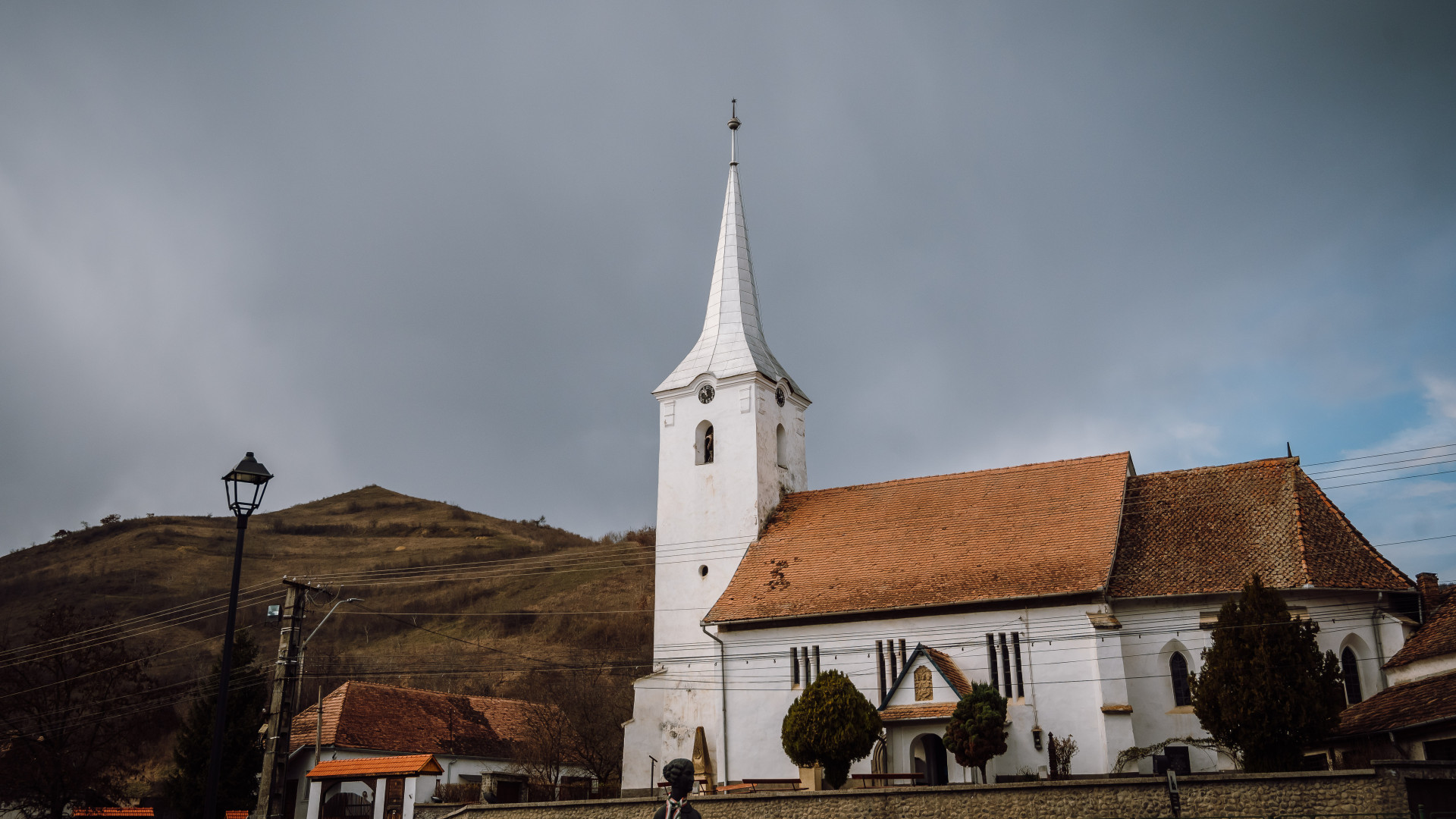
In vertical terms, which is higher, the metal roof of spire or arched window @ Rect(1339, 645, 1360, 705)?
the metal roof of spire

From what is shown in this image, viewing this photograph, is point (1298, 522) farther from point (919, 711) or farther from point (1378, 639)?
point (919, 711)

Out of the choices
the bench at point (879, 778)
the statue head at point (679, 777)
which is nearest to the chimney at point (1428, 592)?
the bench at point (879, 778)

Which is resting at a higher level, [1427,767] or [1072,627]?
[1072,627]

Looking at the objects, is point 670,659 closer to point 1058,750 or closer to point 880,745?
point 880,745

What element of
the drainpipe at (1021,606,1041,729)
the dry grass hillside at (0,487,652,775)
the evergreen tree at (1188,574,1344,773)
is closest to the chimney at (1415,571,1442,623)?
the evergreen tree at (1188,574,1344,773)

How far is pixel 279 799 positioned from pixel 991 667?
18188 millimetres

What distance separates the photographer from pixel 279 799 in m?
22.5

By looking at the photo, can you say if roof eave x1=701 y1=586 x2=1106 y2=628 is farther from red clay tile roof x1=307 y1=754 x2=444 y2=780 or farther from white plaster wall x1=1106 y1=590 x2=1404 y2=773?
red clay tile roof x1=307 y1=754 x2=444 y2=780

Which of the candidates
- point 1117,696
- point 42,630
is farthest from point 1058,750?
point 42,630

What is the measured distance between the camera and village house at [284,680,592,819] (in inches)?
1431

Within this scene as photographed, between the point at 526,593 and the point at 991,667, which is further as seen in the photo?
the point at 526,593

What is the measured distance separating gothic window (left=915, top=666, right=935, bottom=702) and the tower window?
1239 centimetres

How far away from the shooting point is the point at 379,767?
27781 mm

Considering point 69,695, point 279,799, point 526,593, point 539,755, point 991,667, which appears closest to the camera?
point 279,799
